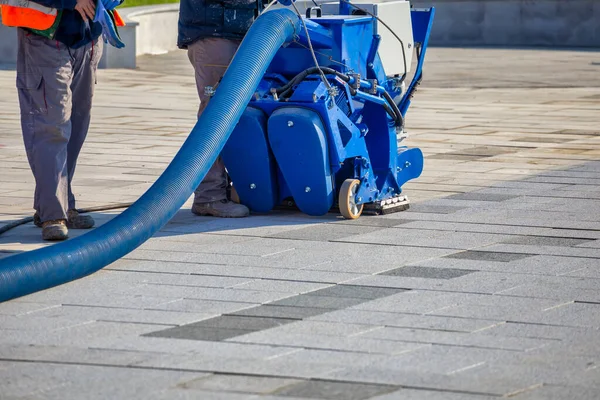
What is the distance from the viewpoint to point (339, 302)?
4.91 m

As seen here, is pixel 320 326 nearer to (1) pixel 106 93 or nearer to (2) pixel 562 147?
(2) pixel 562 147

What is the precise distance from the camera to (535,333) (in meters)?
4.45

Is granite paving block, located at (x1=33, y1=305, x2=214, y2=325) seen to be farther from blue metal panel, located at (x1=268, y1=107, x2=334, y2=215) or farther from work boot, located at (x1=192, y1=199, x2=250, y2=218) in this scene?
work boot, located at (x1=192, y1=199, x2=250, y2=218)

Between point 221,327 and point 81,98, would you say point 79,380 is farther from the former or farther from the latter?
point 81,98

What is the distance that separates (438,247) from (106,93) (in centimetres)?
892

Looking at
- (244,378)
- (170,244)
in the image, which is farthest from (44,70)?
(244,378)

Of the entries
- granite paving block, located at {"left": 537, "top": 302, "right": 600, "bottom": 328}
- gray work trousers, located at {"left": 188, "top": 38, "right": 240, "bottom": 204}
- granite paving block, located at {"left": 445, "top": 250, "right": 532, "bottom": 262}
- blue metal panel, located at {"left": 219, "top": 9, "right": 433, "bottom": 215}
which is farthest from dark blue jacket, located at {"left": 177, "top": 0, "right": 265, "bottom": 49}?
granite paving block, located at {"left": 537, "top": 302, "right": 600, "bottom": 328}

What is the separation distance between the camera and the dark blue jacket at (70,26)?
237 inches

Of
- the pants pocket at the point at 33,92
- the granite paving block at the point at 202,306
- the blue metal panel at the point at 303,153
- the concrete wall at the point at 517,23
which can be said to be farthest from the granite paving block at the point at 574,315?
the concrete wall at the point at 517,23

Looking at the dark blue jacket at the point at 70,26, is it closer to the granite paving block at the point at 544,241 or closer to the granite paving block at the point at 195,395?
the granite paving block at the point at 544,241

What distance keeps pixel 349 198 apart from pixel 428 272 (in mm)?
1247

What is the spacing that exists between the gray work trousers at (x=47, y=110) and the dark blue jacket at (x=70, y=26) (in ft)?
0.14

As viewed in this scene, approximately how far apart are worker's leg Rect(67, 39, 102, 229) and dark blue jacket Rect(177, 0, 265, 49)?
2.04 feet

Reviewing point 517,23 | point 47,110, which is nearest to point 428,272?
point 47,110
